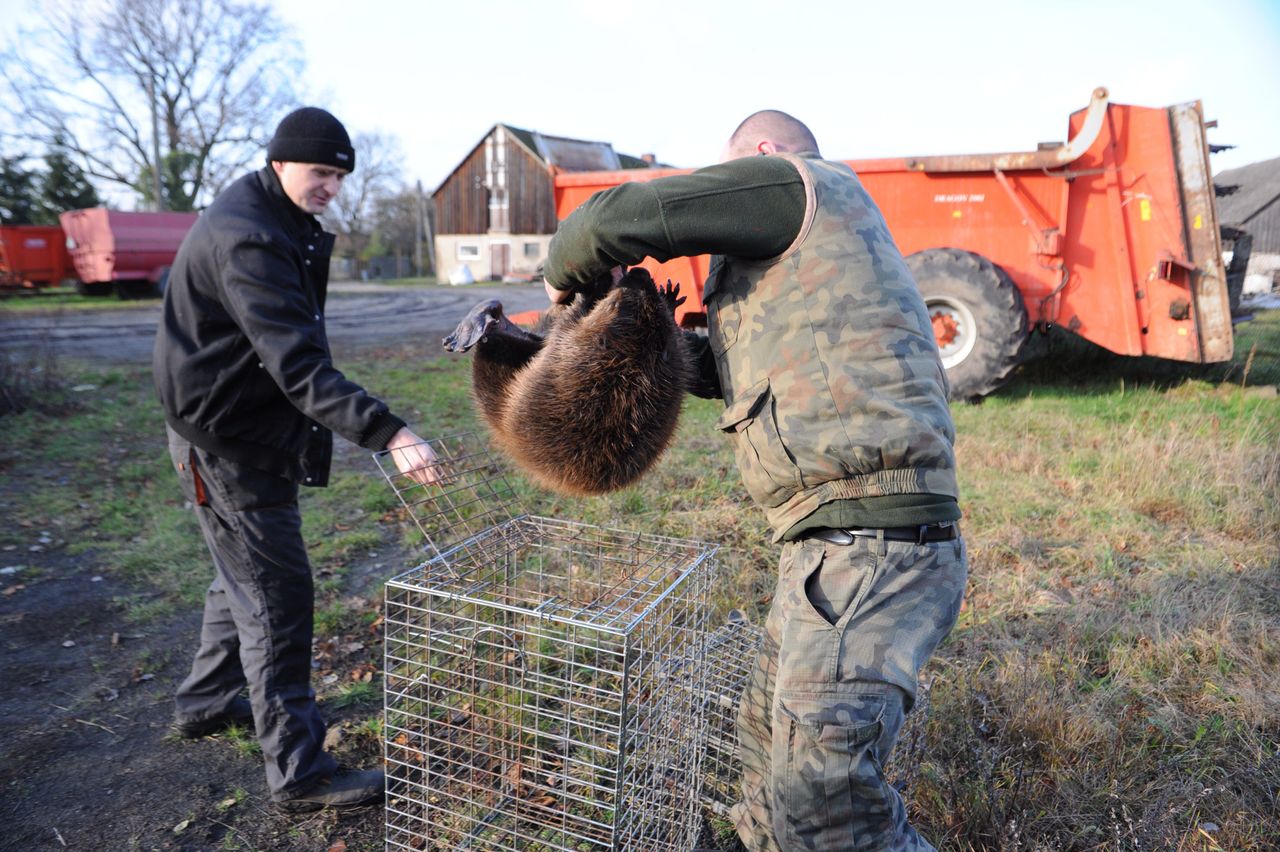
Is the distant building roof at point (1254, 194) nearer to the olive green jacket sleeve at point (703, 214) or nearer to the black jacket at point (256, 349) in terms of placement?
the olive green jacket sleeve at point (703, 214)

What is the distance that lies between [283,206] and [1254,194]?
36670 mm

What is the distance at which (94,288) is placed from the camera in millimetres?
18188

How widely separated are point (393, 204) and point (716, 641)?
1885 inches

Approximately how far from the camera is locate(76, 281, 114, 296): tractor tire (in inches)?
709

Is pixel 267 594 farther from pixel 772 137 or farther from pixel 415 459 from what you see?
pixel 772 137

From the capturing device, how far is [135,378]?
8.34 m

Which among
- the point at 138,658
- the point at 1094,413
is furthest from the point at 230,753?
the point at 1094,413

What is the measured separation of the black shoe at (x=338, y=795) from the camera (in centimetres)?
249

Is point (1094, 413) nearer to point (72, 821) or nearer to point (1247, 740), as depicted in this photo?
point (1247, 740)

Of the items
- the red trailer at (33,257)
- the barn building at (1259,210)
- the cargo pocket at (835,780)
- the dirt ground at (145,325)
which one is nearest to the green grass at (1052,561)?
the cargo pocket at (835,780)

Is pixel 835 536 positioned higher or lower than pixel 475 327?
lower

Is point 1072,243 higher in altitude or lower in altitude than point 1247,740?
higher

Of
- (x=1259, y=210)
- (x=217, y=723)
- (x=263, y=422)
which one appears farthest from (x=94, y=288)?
(x=1259, y=210)

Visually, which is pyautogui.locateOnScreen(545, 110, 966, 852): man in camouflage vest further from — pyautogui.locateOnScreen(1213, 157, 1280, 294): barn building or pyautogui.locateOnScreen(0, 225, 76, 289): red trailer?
pyautogui.locateOnScreen(1213, 157, 1280, 294): barn building
